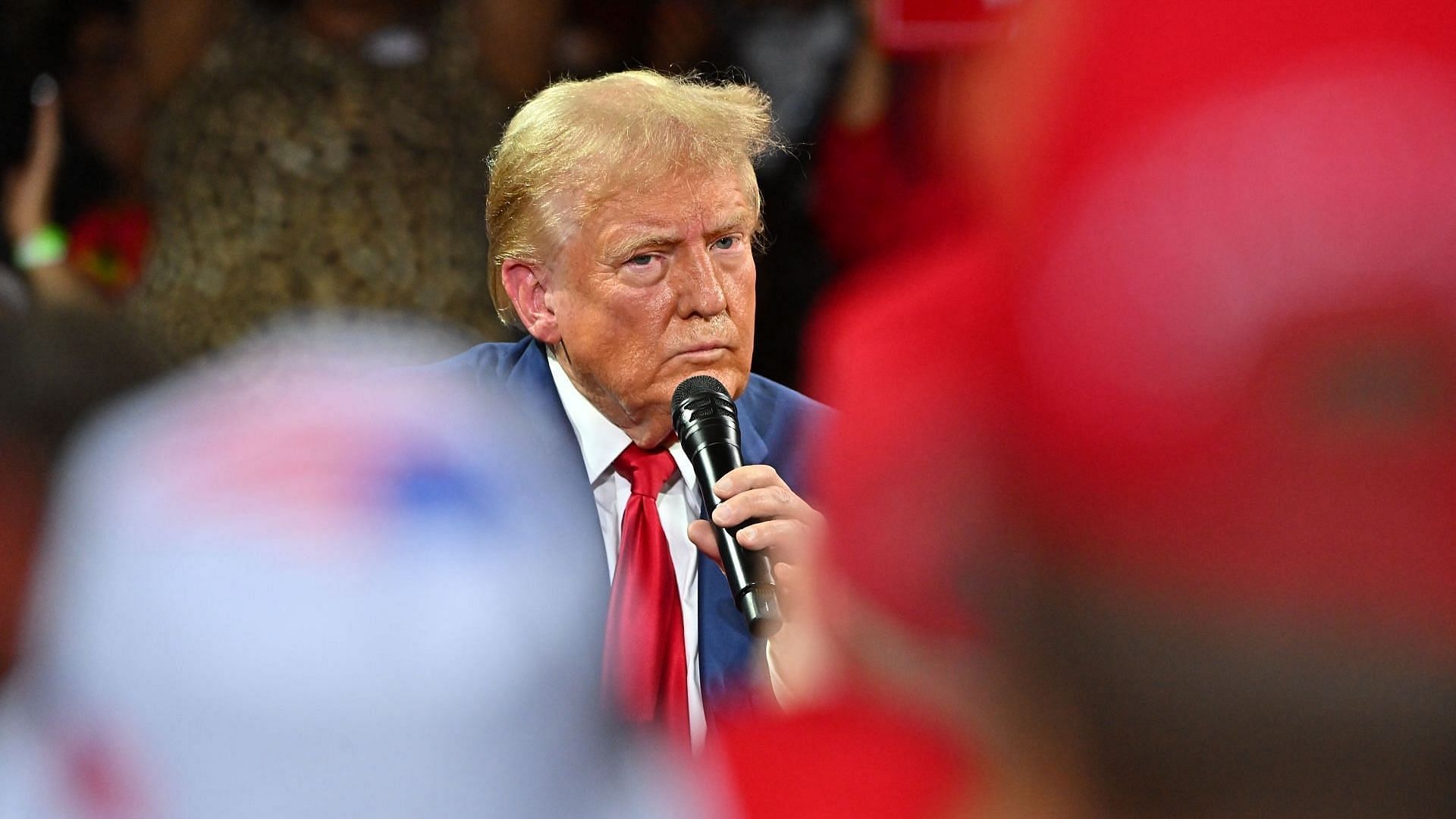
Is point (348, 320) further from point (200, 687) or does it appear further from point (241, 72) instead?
point (200, 687)

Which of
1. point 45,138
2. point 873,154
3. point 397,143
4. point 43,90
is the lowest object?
point 873,154

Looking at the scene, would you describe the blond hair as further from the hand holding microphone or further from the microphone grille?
the hand holding microphone

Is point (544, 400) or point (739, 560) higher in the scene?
point (544, 400)

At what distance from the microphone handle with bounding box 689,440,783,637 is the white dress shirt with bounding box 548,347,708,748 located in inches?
9.8

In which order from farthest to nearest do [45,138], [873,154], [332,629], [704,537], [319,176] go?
[45,138]
[873,154]
[319,176]
[704,537]
[332,629]

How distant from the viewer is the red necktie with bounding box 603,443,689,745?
1.61 metres

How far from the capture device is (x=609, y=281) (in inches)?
72.9

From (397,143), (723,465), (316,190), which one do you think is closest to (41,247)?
(316,190)

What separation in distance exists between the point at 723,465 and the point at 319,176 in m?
1.43

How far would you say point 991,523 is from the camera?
431 mm

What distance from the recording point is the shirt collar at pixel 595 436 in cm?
184

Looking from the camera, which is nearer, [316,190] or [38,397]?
[38,397]

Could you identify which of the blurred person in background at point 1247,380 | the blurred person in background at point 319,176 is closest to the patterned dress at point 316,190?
the blurred person in background at point 319,176

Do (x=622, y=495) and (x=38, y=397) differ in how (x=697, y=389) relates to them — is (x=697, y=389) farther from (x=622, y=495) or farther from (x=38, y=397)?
(x=38, y=397)
